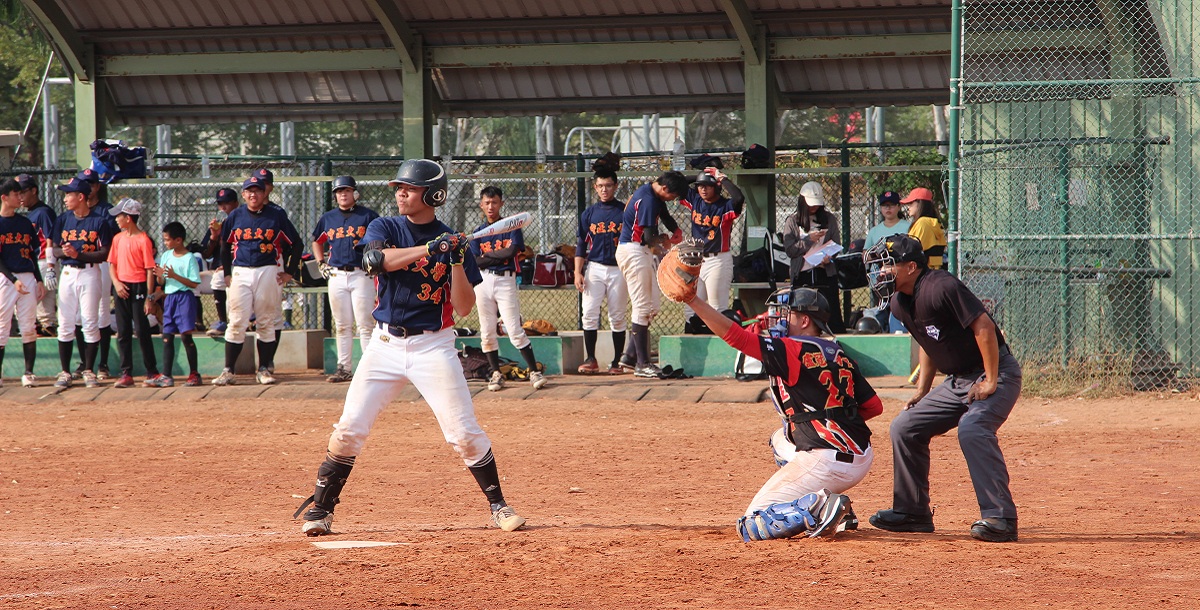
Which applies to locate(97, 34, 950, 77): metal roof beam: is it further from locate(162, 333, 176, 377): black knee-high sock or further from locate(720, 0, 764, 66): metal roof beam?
locate(162, 333, 176, 377): black knee-high sock

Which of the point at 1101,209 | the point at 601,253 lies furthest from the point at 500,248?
the point at 1101,209

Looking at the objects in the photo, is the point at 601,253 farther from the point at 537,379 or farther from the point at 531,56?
the point at 531,56

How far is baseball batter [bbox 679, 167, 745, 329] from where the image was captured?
11961mm

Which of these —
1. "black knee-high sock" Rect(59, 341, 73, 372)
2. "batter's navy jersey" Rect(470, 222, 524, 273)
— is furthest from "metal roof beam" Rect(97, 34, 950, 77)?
"black knee-high sock" Rect(59, 341, 73, 372)

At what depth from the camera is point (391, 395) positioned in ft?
20.3

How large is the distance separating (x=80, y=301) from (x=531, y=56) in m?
5.32

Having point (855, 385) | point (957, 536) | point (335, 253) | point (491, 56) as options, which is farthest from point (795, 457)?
point (491, 56)

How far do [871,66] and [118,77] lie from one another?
29.0 ft

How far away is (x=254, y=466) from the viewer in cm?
875

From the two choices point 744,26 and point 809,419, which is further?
point 744,26

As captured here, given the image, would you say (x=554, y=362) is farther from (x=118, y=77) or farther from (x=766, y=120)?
(x=118, y=77)

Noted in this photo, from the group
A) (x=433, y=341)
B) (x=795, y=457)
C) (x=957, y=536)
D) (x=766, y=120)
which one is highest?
(x=766, y=120)

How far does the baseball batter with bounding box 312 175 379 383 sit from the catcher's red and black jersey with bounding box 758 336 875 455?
6920mm

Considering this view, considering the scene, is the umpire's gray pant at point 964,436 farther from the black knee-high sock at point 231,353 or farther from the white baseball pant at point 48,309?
the white baseball pant at point 48,309
